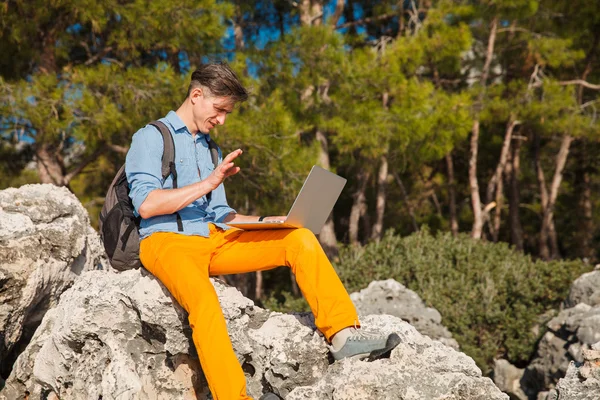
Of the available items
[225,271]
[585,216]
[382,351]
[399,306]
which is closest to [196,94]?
[225,271]

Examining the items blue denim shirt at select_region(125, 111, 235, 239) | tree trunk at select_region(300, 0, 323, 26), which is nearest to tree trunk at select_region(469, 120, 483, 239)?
tree trunk at select_region(300, 0, 323, 26)

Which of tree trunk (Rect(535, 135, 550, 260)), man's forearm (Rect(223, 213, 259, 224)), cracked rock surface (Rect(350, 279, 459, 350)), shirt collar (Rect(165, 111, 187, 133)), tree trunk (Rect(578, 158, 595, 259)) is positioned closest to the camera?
shirt collar (Rect(165, 111, 187, 133))

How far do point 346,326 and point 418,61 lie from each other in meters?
7.59

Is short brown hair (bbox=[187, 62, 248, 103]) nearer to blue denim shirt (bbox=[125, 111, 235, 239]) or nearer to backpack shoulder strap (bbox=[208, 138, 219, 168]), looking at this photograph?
blue denim shirt (bbox=[125, 111, 235, 239])

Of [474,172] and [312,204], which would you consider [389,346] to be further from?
[474,172]

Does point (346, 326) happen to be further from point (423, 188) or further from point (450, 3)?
point (423, 188)

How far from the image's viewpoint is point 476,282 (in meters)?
8.11

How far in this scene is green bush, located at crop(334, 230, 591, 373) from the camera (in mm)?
7340

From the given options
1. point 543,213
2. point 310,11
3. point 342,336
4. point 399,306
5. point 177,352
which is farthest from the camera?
point 543,213

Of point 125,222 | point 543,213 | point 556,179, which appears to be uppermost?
point 125,222

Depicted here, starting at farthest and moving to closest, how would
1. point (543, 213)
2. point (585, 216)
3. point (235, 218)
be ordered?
point (585, 216) < point (543, 213) < point (235, 218)

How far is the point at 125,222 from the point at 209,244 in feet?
1.33

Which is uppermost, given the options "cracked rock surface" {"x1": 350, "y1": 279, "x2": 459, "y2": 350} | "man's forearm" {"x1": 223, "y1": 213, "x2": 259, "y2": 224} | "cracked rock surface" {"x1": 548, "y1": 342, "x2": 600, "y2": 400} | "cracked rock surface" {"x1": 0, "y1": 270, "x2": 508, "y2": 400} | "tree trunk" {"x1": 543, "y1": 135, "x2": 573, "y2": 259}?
"man's forearm" {"x1": 223, "y1": 213, "x2": 259, "y2": 224}

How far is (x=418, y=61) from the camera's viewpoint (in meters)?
9.87
